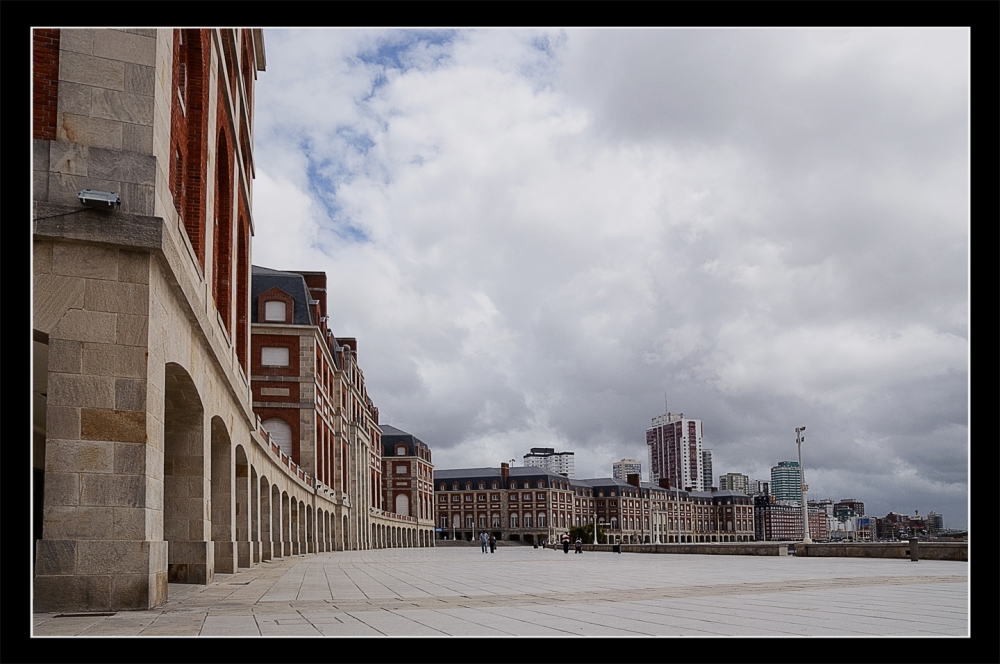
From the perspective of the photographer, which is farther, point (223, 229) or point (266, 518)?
point (266, 518)

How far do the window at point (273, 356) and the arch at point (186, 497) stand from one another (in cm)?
3190

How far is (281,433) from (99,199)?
38426 mm

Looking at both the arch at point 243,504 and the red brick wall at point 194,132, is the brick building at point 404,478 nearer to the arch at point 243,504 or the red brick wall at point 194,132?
the arch at point 243,504

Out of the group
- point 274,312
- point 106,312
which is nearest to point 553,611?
point 106,312

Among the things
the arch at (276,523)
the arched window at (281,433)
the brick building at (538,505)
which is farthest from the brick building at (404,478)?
the arch at (276,523)

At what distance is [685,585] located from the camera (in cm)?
1462

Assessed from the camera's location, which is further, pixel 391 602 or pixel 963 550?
pixel 963 550

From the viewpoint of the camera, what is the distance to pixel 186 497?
16.4 meters

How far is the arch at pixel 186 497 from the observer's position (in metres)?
16.3

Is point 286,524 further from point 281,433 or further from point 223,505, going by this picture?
point 223,505
